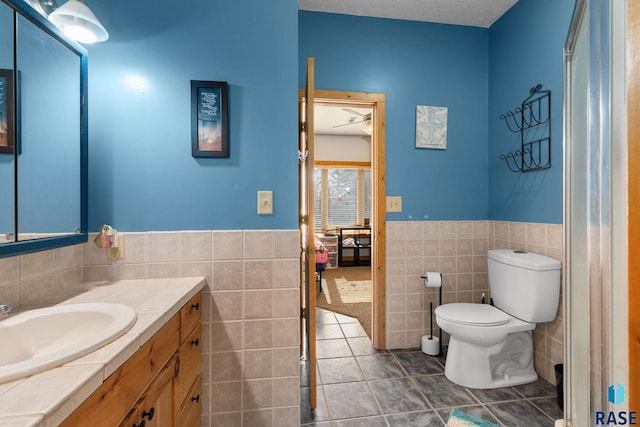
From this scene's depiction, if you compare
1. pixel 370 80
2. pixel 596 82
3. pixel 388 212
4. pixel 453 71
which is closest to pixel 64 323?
pixel 596 82

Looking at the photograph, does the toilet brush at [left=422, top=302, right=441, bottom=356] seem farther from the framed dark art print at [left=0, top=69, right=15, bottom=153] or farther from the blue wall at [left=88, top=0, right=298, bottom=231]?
the framed dark art print at [left=0, top=69, right=15, bottom=153]

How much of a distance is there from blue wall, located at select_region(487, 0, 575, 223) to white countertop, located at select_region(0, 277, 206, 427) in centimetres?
231

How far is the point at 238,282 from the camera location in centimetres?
148

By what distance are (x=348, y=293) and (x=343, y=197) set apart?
99.1 inches

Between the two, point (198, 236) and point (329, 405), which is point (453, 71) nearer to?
point (198, 236)

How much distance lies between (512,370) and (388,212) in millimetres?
1399

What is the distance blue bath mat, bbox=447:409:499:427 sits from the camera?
1524mm

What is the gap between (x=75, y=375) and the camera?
0.58 meters

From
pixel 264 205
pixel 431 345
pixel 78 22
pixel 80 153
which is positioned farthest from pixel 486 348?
pixel 78 22

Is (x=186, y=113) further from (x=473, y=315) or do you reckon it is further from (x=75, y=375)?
(x=473, y=315)

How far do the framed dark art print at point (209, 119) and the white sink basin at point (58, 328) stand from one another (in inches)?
32.5

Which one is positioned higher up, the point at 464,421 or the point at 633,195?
the point at 633,195

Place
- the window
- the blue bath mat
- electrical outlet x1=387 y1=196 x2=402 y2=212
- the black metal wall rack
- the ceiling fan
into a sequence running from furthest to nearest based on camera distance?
1. the window
2. the ceiling fan
3. electrical outlet x1=387 y1=196 x2=402 y2=212
4. the black metal wall rack
5. the blue bath mat

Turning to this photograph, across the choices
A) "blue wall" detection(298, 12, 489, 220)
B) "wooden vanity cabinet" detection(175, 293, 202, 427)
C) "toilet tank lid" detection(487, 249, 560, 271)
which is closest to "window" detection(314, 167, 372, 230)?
"blue wall" detection(298, 12, 489, 220)
